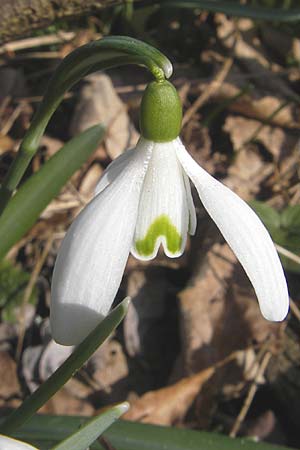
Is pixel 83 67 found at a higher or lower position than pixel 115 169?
Answer: higher

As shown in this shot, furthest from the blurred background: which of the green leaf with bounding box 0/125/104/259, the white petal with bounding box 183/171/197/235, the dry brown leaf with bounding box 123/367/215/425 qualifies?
the white petal with bounding box 183/171/197/235

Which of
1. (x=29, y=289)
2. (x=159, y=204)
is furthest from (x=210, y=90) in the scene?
(x=159, y=204)

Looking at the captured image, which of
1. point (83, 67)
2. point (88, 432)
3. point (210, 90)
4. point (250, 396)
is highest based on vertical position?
point (83, 67)

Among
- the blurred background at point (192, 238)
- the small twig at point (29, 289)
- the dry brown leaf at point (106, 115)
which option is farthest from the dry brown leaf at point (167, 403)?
the dry brown leaf at point (106, 115)

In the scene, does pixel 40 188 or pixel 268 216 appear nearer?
pixel 40 188

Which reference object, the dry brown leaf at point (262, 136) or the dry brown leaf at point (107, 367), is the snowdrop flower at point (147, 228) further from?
the dry brown leaf at point (262, 136)

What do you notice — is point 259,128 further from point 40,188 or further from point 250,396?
point 40,188
